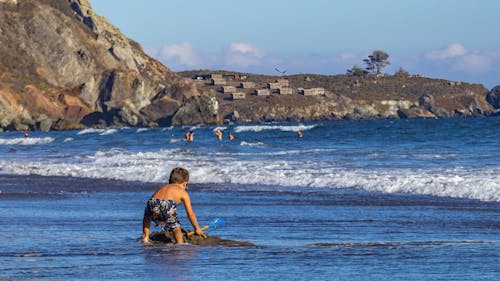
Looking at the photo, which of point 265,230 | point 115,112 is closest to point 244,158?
point 265,230

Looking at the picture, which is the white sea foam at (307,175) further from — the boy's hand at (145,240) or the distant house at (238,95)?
the distant house at (238,95)

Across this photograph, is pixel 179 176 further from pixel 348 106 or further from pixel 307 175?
pixel 348 106

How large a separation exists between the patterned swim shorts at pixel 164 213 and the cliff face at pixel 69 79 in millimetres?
105642

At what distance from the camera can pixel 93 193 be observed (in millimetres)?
22281

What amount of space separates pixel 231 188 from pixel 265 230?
9.31m

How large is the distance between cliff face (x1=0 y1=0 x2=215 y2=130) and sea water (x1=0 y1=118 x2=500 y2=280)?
3648 inches

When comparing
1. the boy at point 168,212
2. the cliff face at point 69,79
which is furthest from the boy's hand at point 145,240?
the cliff face at point 69,79

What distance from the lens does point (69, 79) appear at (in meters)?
138

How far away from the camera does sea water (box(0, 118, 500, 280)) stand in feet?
34.6

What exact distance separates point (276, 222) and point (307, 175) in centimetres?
1051

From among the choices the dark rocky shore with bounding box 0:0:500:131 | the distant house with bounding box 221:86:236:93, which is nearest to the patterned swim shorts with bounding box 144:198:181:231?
the dark rocky shore with bounding box 0:0:500:131

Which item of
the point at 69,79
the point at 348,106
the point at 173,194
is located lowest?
the point at 173,194

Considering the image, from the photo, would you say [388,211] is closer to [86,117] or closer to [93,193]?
[93,193]

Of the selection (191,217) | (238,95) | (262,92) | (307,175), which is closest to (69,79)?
(238,95)
